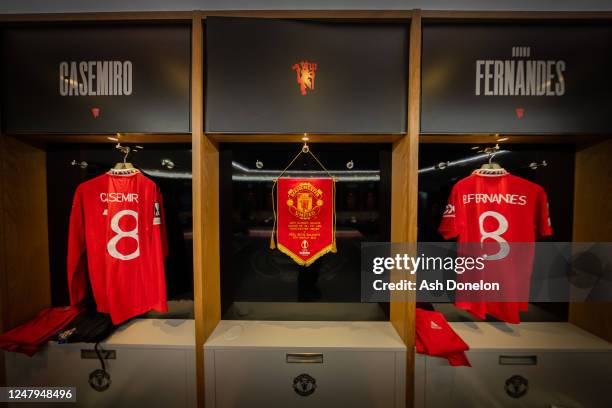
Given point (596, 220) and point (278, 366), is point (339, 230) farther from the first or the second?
point (596, 220)

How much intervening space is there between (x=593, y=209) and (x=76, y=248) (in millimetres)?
3084

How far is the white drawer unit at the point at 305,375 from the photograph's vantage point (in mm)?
1234

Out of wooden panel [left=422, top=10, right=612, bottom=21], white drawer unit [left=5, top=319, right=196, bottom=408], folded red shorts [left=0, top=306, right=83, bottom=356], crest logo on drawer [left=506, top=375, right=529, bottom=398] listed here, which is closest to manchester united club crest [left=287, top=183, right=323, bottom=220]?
white drawer unit [left=5, top=319, right=196, bottom=408]

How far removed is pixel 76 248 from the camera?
4.54 ft

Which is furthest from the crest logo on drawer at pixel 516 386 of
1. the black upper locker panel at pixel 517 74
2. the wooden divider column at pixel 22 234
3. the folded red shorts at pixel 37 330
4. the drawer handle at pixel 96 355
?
the wooden divider column at pixel 22 234

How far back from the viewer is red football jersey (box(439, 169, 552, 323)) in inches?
54.1

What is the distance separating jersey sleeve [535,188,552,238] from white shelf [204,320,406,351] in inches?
42.1

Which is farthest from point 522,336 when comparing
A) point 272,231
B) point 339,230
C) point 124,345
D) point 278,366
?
point 124,345

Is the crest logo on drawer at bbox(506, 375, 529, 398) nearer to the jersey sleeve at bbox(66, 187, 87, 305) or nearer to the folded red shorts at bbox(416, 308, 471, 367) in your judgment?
the folded red shorts at bbox(416, 308, 471, 367)

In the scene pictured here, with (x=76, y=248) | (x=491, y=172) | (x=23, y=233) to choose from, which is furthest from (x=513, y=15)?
(x=23, y=233)

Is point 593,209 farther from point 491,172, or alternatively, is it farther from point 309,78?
point 309,78

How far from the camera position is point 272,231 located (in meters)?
1.59

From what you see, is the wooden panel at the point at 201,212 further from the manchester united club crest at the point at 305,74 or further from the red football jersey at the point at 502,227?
the red football jersey at the point at 502,227

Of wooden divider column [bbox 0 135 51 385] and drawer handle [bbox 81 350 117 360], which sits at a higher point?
wooden divider column [bbox 0 135 51 385]
